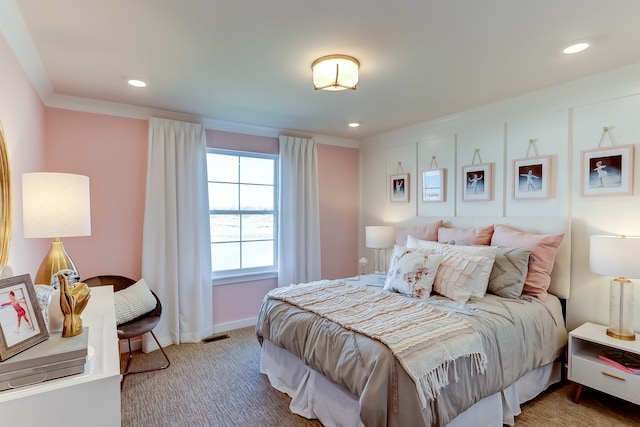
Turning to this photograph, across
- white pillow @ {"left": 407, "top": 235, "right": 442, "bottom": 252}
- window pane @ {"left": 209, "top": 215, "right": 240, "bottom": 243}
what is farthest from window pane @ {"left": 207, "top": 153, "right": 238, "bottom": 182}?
white pillow @ {"left": 407, "top": 235, "right": 442, "bottom": 252}

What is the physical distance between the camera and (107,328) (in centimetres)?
140

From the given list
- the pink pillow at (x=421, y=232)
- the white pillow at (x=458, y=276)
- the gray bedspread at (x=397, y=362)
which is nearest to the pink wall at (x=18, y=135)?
the gray bedspread at (x=397, y=362)

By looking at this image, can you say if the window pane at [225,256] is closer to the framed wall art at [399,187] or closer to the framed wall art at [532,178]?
the framed wall art at [399,187]

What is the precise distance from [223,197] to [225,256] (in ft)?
2.34

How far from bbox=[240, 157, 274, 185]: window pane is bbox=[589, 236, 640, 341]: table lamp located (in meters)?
3.30

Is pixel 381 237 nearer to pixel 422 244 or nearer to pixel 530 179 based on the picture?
pixel 422 244

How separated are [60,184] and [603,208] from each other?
12.1 feet

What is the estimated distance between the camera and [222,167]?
12.6 ft

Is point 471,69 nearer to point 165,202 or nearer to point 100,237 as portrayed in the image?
point 165,202

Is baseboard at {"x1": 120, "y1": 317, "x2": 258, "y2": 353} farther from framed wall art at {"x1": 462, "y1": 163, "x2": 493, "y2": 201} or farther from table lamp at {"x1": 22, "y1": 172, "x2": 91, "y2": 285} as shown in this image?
framed wall art at {"x1": 462, "y1": 163, "x2": 493, "y2": 201}

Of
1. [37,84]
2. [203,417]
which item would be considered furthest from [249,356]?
[37,84]

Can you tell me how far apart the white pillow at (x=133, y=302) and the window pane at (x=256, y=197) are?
147 cm

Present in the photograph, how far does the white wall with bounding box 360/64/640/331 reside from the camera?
2391mm

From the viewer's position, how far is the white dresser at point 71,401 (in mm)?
869
